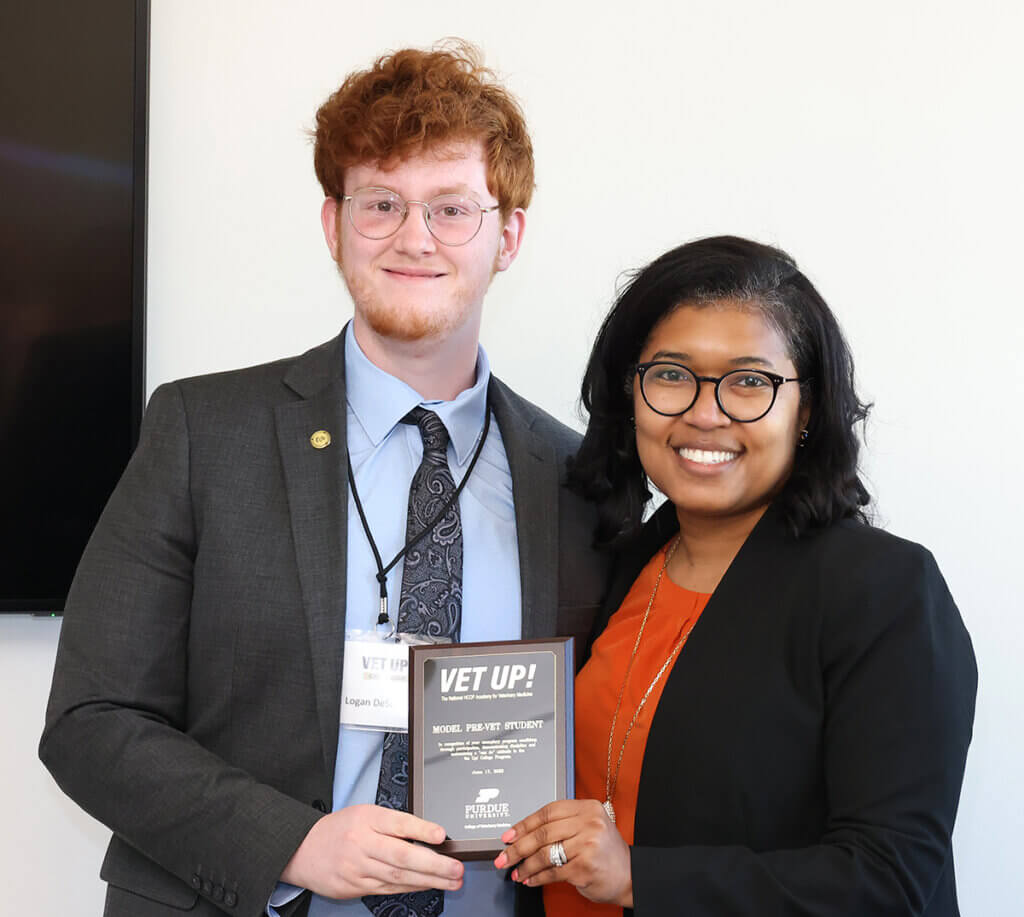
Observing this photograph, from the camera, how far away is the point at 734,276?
1.78 metres

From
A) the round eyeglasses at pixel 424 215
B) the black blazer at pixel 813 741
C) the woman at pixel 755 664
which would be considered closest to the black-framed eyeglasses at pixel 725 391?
the woman at pixel 755 664

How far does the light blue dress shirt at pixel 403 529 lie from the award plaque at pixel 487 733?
8.8 inches

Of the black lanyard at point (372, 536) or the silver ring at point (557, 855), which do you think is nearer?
the silver ring at point (557, 855)

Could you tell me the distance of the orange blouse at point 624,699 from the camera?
1760 millimetres

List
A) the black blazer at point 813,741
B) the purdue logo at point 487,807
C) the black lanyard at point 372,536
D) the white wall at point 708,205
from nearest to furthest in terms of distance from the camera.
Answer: the black blazer at point 813,741
the purdue logo at point 487,807
the black lanyard at point 372,536
the white wall at point 708,205

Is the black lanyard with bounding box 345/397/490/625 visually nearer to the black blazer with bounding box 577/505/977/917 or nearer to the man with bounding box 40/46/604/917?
the man with bounding box 40/46/604/917

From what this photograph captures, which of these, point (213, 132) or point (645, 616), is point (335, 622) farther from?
point (213, 132)

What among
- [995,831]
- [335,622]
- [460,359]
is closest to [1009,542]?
[995,831]

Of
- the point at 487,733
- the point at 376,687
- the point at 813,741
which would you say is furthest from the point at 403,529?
the point at 813,741

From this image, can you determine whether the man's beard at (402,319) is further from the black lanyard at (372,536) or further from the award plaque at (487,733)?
the award plaque at (487,733)

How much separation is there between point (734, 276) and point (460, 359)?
0.54 m

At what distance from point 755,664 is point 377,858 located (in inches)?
24.0

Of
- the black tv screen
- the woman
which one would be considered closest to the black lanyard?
the woman

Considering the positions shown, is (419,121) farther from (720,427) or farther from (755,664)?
(755,664)
